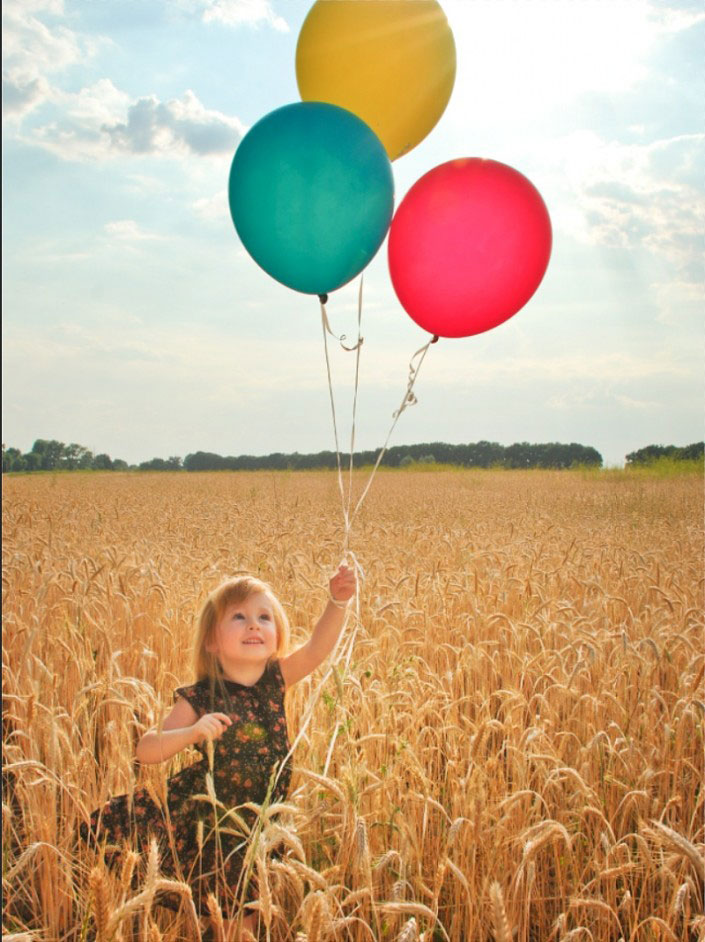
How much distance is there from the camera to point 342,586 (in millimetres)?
2717

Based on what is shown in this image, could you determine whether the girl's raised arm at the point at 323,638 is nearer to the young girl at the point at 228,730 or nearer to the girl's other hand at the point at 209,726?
the young girl at the point at 228,730

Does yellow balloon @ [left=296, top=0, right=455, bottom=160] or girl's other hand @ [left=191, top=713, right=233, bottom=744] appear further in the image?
yellow balloon @ [left=296, top=0, right=455, bottom=160]

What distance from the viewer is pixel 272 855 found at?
2398 mm

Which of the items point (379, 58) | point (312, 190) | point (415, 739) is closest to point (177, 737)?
point (415, 739)

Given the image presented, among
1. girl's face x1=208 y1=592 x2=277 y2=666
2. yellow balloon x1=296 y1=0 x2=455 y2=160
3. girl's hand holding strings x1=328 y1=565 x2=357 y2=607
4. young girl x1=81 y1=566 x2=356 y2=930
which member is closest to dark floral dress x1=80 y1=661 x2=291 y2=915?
young girl x1=81 y1=566 x2=356 y2=930

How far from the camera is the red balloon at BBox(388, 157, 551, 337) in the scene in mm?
2869

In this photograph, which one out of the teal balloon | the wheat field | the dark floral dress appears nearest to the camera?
the wheat field

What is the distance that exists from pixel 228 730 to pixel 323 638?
47cm

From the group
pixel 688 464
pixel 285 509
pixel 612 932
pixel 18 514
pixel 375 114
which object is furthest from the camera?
pixel 688 464

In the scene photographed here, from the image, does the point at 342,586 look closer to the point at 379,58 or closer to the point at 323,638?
the point at 323,638

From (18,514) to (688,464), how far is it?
84.3ft

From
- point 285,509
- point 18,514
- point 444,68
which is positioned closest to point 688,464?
point 285,509

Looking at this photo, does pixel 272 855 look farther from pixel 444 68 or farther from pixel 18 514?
pixel 18 514

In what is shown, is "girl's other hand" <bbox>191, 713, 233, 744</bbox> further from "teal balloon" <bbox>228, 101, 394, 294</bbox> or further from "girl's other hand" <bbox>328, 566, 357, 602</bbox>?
"teal balloon" <bbox>228, 101, 394, 294</bbox>
